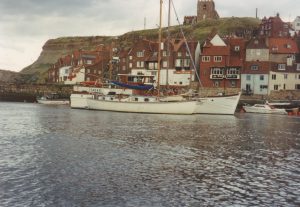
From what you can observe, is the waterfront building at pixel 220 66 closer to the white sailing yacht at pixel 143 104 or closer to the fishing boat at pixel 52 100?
the white sailing yacht at pixel 143 104

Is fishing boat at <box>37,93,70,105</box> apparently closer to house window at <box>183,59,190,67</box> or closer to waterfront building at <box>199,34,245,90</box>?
house window at <box>183,59,190,67</box>

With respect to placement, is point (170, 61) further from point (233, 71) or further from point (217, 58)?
point (233, 71)

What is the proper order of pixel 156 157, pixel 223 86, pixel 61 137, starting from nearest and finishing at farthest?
pixel 156 157
pixel 61 137
pixel 223 86

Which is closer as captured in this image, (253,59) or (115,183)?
(115,183)

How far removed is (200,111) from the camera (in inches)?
3302

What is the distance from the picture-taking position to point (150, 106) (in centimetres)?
7838

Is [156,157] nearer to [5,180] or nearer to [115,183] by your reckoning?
[115,183]

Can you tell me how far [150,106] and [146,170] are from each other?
52610 mm

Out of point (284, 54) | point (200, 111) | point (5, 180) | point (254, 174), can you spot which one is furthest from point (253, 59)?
point (5, 180)

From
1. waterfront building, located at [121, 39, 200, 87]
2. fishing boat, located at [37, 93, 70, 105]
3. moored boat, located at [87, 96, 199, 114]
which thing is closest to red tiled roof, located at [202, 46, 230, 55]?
waterfront building, located at [121, 39, 200, 87]

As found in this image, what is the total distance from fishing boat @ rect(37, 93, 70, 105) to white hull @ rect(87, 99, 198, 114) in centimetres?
3523

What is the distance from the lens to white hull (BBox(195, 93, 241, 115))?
8112 cm

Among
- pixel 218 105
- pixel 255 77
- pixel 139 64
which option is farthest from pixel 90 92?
pixel 255 77

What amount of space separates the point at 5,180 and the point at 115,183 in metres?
5.85
